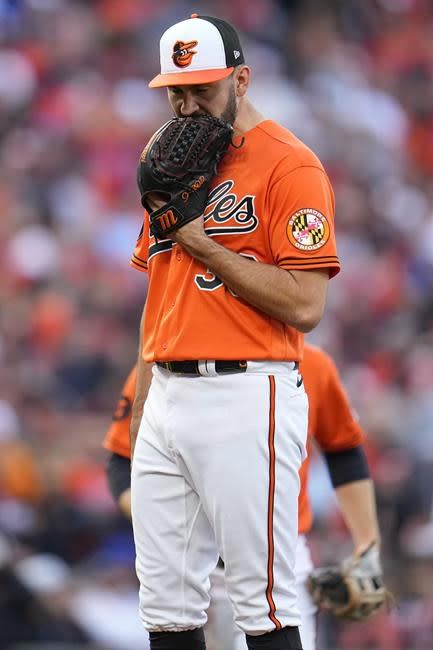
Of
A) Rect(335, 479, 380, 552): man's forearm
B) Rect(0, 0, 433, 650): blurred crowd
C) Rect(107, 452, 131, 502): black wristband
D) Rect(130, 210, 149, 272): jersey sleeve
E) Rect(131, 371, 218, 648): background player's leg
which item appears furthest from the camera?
Rect(0, 0, 433, 650): blurred crowd

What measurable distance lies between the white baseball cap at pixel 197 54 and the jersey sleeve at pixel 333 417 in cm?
124

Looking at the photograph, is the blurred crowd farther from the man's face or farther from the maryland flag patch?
the man's face

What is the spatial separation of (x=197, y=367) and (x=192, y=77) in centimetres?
69

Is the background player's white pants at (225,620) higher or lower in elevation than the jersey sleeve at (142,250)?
lower

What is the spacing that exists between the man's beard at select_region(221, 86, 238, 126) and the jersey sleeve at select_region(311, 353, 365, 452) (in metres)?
1.11

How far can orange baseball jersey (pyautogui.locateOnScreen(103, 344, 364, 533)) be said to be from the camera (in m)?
3.74

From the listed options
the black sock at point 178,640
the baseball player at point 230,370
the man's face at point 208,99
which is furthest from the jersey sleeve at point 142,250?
the black sock at point 178,640

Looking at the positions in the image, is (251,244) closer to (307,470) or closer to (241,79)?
(241,79)

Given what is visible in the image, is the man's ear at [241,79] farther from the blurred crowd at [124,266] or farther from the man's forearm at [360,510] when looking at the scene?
the blurred crowd at [124,266]

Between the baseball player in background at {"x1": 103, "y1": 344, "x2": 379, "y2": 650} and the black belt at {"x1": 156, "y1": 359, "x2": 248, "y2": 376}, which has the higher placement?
the black belt at {"x1": 156, "y1": 359, "x2": 248, "y2": 376}

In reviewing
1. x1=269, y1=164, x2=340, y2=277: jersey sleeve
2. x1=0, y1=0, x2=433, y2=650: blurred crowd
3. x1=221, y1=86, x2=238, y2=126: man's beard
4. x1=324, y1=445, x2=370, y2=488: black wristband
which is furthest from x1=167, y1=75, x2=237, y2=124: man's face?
x1=0, y1=0, x2=433, y2=650: blurred crowd

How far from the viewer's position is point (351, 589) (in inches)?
148

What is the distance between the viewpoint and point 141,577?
285 centimetres

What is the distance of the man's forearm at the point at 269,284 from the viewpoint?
272cm
